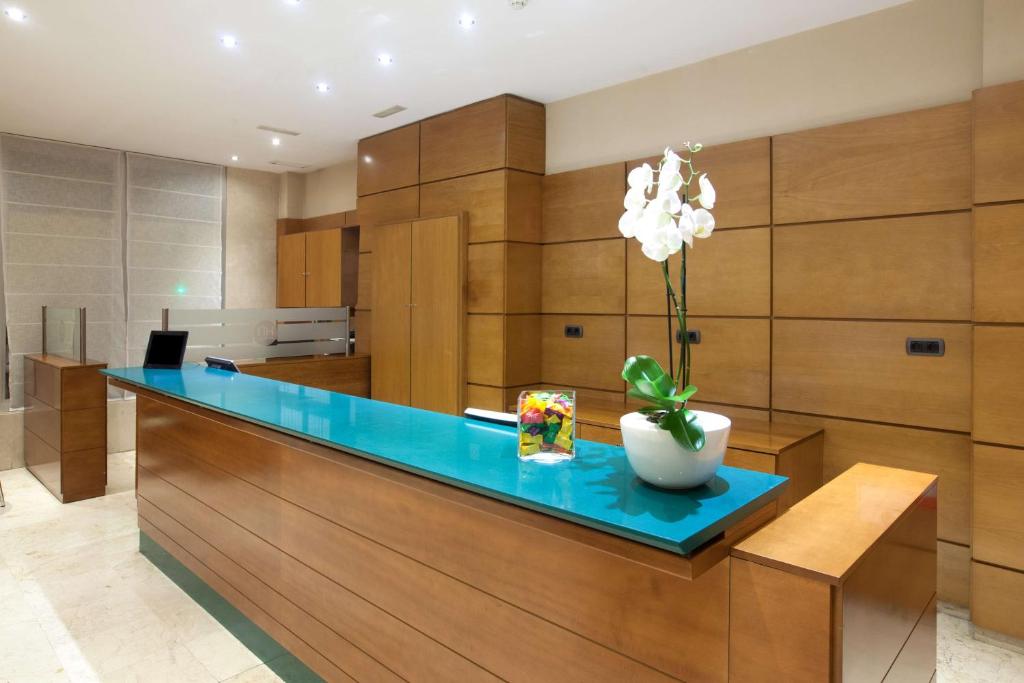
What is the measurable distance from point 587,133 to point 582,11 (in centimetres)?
127

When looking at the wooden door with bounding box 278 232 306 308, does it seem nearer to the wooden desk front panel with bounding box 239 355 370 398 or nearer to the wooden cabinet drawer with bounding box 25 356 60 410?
the wooden desk front panel with bounding box 239 355 370 398

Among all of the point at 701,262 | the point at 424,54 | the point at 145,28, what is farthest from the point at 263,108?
the point at 701,262

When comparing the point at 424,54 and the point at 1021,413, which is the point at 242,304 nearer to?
the point at 424,54

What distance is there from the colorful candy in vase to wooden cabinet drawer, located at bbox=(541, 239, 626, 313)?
281 centimetres

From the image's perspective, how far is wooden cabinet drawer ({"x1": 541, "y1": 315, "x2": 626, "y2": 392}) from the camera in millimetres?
4559

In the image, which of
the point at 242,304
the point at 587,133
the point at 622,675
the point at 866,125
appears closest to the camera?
the point at 622,675

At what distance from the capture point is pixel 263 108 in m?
5.19

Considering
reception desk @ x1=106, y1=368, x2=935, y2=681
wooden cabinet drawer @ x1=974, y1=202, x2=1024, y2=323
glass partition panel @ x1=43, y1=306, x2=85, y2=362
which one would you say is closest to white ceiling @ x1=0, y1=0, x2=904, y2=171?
wooden cabinet drawer @ x1=974, y1=202, x2=1024, y2=323

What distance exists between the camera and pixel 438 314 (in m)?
5.25

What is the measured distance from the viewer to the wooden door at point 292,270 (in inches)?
285

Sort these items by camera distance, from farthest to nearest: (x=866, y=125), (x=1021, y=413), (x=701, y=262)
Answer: (x=701, y=262) < (x=866, y=125) < (x=1021, y=413)

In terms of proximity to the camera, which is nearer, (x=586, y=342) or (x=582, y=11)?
(x=582, y=11)

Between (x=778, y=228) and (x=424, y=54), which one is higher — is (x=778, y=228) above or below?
below

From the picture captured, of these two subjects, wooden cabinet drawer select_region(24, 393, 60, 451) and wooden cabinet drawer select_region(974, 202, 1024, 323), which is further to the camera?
wooden cabinet drawer select_region(24, 393, 60, 451)
